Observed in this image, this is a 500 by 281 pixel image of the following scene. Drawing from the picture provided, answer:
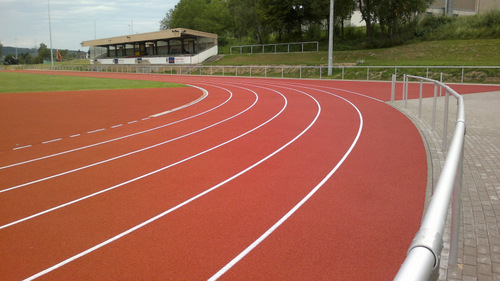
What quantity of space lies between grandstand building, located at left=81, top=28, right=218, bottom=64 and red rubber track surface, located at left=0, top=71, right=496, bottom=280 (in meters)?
44.4

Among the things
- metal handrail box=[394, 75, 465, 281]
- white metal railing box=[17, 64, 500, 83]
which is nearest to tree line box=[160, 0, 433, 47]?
white metal railing box=[17, 64, 500, 83]

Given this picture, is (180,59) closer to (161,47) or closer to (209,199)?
(161,47)

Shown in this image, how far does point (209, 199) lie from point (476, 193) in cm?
355

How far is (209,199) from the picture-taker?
5.57m

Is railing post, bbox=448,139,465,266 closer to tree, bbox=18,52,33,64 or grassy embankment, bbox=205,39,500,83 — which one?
grassy embankment, bbox=205,39,500,83

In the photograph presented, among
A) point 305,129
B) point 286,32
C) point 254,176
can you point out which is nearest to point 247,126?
point 305,129

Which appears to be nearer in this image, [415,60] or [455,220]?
[455,220]

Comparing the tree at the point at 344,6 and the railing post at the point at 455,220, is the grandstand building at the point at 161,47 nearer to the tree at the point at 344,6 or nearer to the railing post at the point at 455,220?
the tree at the point at 344,6

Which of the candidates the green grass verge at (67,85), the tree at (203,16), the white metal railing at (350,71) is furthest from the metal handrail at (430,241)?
the tree at (203,16)

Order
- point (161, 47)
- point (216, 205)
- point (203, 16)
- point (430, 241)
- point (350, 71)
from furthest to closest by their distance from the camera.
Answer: point (203, 16), point (161, 47), point (350, 71), point (216, 205), point (430, 241)

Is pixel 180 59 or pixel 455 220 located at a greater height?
pixel 180 59

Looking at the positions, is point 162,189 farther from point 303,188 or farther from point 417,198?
point 417,198

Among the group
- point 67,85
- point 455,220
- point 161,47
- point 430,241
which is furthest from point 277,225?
point 161,47

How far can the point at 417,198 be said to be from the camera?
542 cm
